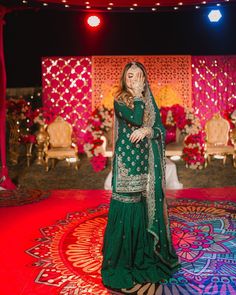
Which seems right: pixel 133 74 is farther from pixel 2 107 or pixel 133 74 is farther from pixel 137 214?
pixel 2 107

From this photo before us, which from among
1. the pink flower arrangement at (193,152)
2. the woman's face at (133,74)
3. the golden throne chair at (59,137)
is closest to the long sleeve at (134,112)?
the woman's face at (133,74)

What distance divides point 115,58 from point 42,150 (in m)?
2.47

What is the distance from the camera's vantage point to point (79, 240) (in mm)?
4016

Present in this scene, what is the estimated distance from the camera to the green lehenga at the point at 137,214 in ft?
10.1

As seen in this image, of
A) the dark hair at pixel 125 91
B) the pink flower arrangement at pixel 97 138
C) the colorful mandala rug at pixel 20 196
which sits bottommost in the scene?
the colorful mandala rug at pixel 20 196

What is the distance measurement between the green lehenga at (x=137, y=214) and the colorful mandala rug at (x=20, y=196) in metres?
2.43

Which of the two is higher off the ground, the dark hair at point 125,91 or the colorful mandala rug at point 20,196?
the dark hair at point 125,91

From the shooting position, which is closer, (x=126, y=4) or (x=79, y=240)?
(x=79, y=240)

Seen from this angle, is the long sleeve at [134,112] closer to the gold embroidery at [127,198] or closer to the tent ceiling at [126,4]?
the gold embroidery at [127,198]

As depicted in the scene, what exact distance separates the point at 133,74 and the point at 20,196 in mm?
3206

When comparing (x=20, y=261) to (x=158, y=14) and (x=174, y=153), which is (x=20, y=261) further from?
(x=158, y=14)

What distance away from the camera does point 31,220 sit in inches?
183

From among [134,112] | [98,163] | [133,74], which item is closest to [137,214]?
[134,112]

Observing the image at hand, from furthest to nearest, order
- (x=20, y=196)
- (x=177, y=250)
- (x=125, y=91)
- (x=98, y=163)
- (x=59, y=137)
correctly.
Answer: (x=59, y=137), (x=98, y=163), (x=20, y=196), (x=177, y=250), (x=125, y=91)
